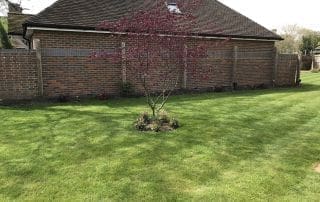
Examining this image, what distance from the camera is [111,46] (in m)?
14.5

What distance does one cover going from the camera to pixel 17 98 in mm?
12570

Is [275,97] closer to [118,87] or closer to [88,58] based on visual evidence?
[118,87]

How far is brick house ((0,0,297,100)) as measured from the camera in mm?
13180

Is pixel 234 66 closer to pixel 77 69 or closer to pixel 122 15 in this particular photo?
pixel 122 15

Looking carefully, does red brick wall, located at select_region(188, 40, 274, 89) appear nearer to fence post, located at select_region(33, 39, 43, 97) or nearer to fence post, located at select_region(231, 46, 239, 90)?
fence post, located at select_region(231, 46, 239, 90)

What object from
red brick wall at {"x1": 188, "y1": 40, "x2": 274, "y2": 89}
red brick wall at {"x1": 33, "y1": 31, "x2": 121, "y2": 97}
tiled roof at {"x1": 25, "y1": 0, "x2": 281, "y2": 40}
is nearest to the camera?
red brick wall at {"x1": 33, "y1": 31, "x2": 121, "y2": 97}

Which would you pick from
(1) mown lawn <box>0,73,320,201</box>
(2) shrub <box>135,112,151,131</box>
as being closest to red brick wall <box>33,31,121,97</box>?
(1) mown lawn <box>0,73,320,201</box>

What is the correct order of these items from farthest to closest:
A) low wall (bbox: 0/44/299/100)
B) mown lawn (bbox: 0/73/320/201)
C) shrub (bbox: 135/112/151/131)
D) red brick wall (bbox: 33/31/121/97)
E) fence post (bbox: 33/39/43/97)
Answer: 1. red brick wall (bbox: 33/31/121/97)
2. fence post (bbox: 33/39/43/97)
3. low wall (bbox: 0/44/299/100)
4. shrub (bbox: 135/112/151/131)
5. mown lawn (bbox: 0/73/320/201)

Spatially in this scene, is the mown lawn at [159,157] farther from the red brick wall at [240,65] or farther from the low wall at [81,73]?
the red brick wall at [240,65]

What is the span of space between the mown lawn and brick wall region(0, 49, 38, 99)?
1.58 m

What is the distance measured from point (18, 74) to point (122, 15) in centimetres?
565

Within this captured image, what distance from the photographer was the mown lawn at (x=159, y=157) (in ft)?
17.0

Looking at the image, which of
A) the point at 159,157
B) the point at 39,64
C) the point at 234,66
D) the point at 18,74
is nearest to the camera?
the point at 159,157

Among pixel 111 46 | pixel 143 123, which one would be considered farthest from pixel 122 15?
pixel 143 123
